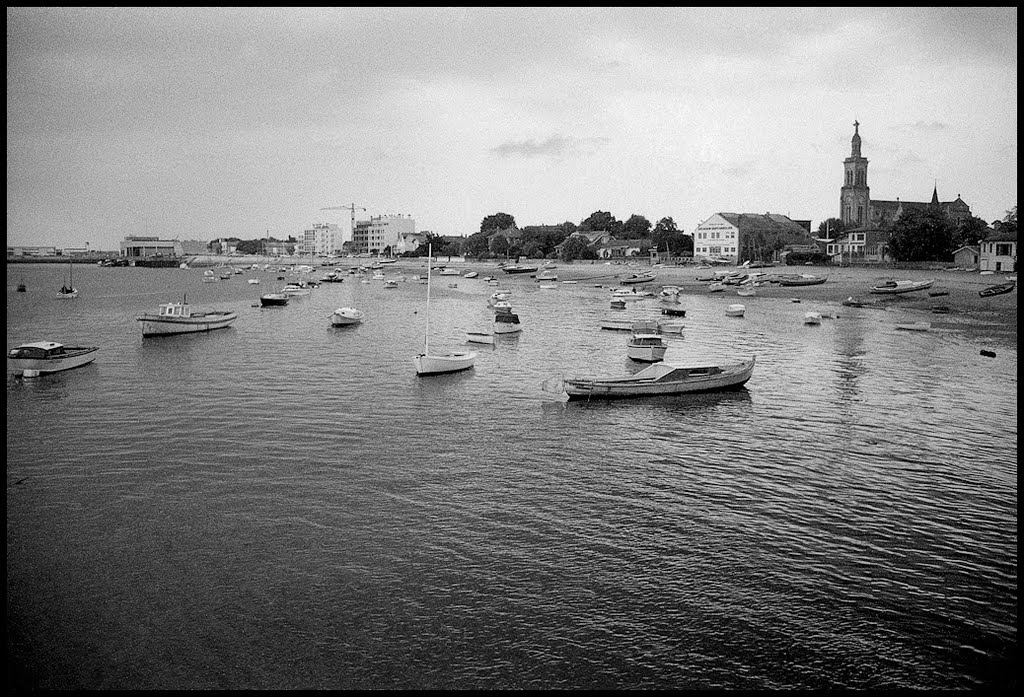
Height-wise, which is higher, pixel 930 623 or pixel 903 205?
pixel 903 205

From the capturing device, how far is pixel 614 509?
59.6 feet

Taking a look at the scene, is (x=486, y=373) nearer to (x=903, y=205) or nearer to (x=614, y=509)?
(x=614, y=509)

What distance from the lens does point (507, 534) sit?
1669 centimetres

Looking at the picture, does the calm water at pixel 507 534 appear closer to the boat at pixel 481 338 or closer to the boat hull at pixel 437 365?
the boat hull at pixel 437 365

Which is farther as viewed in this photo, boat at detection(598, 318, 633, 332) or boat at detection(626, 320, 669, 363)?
boat at detection(598, 318, 633, 332)

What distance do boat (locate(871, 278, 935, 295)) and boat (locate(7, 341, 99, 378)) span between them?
2375 inches

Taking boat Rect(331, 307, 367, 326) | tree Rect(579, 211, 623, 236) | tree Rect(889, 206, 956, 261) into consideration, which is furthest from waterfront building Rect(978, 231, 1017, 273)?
tree Rect(579, 211, 623, 236)

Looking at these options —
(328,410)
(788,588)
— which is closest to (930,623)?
(788,588)

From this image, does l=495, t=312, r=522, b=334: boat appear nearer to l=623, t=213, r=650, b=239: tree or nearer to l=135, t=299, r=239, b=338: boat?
l=135, t=299, r=239, b=338: boat

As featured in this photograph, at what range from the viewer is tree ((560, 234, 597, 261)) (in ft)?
484

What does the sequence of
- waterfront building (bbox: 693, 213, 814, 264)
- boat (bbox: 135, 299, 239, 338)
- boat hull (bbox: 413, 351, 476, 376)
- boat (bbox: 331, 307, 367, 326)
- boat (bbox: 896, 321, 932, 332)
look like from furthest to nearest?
waterfront building (bbox: 693, 213, 814, 264), boat (bbox: 331, 307, 367, 326), boat (bbox: 896, 321, 932, 332), boat (bbox: 135, 299, 239, 338), boat hull (bbox: 413, 351, 476, 376)

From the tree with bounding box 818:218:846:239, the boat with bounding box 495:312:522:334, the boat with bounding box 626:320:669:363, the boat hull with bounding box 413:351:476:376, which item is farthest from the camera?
the tree with bounding box 818:218:846:239

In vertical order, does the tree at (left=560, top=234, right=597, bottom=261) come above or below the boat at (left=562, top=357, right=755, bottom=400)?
above

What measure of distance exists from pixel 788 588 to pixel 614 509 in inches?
184
